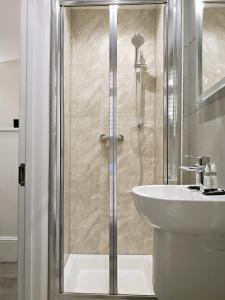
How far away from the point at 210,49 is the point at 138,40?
77 centimetres

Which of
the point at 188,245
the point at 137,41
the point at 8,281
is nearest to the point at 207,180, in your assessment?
the point at 188,245

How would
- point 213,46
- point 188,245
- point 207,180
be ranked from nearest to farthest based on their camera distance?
point 188,245 < point 207,180 < point 213,46

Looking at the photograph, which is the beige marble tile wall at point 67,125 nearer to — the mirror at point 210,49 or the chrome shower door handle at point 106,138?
the chrome shower door handle at point 106,138

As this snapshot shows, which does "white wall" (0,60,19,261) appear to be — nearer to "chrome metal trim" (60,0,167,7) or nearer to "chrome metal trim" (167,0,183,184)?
"chrome metal trim" (60,0,167,7)

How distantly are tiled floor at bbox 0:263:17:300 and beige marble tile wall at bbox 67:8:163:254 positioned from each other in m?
0.48

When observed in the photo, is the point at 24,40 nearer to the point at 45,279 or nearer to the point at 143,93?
the point at 143,93

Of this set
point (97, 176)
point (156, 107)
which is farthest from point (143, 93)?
point (97, 176)

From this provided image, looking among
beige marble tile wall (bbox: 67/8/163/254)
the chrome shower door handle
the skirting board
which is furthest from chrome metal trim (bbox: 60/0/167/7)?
the skirting board

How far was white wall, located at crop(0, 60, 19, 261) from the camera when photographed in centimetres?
230

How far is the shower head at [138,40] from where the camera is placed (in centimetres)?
207

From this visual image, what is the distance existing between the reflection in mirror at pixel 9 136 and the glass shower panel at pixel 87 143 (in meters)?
0.56

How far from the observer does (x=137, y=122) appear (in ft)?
7.02

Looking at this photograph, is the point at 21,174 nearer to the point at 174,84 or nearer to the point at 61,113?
the point at 61,113

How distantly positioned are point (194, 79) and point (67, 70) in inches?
35.0
